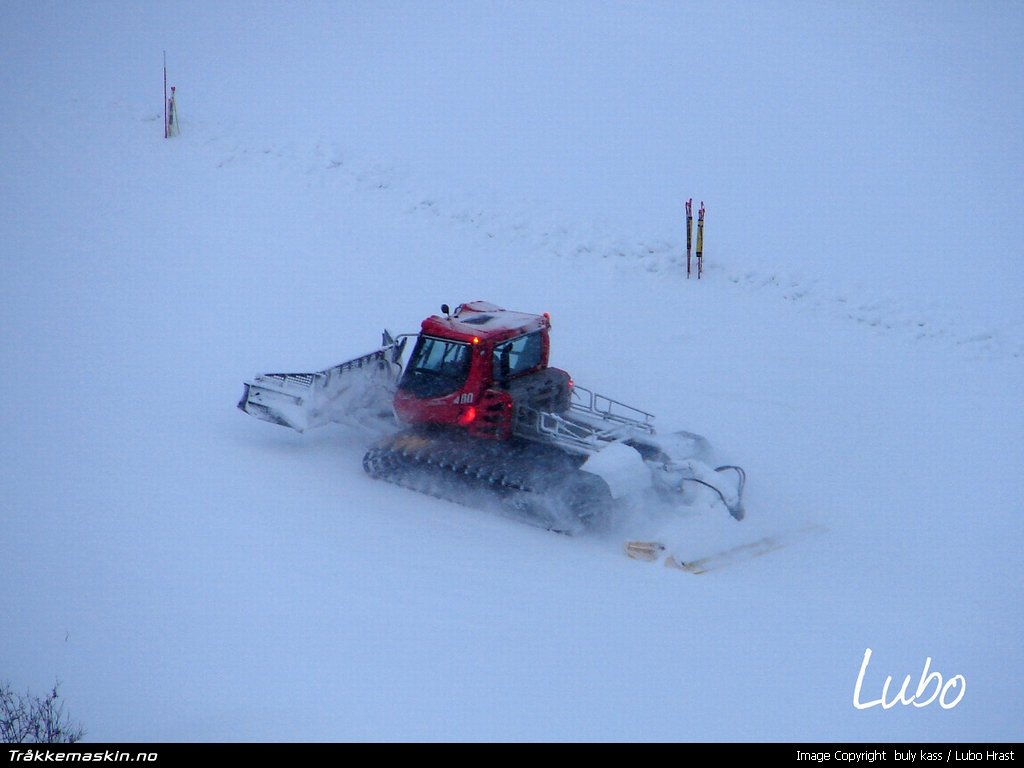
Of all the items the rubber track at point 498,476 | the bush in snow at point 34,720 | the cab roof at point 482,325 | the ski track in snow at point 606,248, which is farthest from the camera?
the ski track in snow at point 606,248

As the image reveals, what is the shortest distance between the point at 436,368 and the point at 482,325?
0.70 m

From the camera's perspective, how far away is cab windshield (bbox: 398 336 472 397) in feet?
39.0

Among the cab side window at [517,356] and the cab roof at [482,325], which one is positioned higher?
the cab roof at [482,325]

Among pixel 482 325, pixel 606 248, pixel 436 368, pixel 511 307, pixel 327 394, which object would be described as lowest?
pixel 327 394

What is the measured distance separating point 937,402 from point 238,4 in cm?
2605

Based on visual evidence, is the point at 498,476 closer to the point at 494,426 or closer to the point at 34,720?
the point at 494,426

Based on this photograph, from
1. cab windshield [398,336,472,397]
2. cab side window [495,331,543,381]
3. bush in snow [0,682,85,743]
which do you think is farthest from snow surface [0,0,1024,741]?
cab side window [495,331,543,381]

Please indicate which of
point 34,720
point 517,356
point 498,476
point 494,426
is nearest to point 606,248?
point 517,356

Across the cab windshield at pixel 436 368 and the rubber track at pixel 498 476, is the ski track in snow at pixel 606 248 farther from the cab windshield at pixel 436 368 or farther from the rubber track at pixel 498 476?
the rubber track at pixel 498 476

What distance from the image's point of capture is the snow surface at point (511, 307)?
8305mm

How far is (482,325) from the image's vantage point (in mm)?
12188

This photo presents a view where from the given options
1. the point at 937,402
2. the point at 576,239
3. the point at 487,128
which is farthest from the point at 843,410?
the point at 487,128

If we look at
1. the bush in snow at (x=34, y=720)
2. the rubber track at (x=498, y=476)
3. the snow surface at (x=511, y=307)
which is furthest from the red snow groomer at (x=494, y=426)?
the bush in snow at (x=34, y=720)

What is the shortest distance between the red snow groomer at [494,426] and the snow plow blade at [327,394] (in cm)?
1
